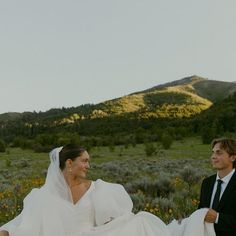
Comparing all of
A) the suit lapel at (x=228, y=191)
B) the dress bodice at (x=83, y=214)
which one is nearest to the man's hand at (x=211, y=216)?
the suit lapel at (x=228, y=191)

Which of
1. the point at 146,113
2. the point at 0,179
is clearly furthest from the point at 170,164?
the point at 146,113

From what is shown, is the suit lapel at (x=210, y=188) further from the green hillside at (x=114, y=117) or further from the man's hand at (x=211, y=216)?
the green hillside at (x=114, y=117)

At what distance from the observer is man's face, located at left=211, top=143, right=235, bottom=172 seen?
18.4 ft

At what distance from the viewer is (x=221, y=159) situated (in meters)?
5.60

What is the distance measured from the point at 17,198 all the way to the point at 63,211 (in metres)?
7.75

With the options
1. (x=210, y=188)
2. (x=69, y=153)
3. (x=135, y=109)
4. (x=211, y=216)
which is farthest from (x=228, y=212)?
(x=135, y=109)

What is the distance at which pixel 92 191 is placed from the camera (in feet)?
17.4

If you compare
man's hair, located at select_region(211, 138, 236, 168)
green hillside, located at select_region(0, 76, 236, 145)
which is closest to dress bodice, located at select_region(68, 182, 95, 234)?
man's hair, located at select_region(211, 138, 236, 168)

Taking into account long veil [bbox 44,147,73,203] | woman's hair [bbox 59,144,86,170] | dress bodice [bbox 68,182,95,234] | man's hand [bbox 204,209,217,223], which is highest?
woman's hair [bbox 59,144,86,170]

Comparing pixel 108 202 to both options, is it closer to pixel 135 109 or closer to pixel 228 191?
pixel 228 191

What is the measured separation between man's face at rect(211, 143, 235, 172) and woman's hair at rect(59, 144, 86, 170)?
1.59m

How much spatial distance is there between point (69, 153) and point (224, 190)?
76.1 inches

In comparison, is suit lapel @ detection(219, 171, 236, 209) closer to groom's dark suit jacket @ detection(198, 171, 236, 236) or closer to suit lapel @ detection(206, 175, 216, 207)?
groom's dark suit jacket @ detection(198, 171, 236, 236)

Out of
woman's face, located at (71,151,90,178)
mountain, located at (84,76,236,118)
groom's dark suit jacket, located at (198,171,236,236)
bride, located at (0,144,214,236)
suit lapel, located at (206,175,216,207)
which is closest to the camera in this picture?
bride, located at (0,144,214,236)
